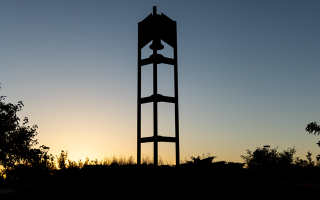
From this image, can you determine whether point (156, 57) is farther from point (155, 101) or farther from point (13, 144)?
point (13, 144)

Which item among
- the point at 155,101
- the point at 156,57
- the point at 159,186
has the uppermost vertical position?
the point at 156,57

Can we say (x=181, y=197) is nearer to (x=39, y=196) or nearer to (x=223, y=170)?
(x=223, y=170)

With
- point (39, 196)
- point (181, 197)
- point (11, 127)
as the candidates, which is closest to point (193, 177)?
point (181, 197)

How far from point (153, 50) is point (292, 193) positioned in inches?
234

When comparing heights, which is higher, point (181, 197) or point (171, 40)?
point (171, 40)

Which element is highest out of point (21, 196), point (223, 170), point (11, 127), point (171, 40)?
point (171, 40)

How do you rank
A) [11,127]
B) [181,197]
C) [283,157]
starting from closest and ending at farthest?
[181,197]
[11,127]
[283,157]

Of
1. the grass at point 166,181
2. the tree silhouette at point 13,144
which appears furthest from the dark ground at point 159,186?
the tree silhouette at point 13,144

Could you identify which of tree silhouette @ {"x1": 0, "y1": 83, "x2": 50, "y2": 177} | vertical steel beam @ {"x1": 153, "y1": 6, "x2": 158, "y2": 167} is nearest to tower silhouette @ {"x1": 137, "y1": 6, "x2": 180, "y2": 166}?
vertical steel beam @ {"x1": 153, "y1": 6, "x2": 158, "y2": 167}

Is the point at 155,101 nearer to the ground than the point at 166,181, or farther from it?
farther from it

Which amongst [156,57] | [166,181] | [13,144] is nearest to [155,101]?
[156,57]

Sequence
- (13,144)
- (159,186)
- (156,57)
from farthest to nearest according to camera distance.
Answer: (13,144) → (156,57) → (159,186)

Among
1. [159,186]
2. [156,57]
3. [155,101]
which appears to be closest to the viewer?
[159,186]

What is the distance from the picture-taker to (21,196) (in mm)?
7055
